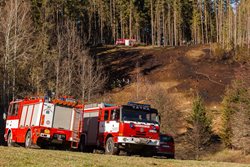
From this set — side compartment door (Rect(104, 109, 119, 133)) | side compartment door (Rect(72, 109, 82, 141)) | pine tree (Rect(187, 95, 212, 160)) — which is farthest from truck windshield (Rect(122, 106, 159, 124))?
pine tree (Rect(187, 95, 212, 160))


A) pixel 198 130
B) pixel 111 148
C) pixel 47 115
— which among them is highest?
pixel 198 130

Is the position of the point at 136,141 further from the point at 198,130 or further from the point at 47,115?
the point at 198,130

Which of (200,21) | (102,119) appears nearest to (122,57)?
(200,21)

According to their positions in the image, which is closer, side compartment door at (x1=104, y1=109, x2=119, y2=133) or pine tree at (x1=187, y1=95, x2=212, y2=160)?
side compartment door at (x1=104, y1=109, x2=119, y2=133)

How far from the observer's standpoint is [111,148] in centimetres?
2041

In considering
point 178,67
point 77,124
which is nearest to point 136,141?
point 77,124

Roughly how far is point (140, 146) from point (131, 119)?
1416 millimetres

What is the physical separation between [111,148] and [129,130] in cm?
148

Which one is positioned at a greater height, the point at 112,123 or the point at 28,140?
the point at 112,123

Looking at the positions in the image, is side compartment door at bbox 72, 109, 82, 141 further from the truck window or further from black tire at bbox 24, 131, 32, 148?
black tire at bbox 24, 131, 32, 148

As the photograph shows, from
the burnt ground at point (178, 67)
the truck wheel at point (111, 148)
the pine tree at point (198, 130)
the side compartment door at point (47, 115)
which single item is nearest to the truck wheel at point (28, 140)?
the side compartment door at point (47, 115)

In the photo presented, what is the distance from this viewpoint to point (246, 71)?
36.4m

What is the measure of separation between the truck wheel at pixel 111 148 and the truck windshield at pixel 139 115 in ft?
4.87

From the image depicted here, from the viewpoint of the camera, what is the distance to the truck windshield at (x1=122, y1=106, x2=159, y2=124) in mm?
20130
